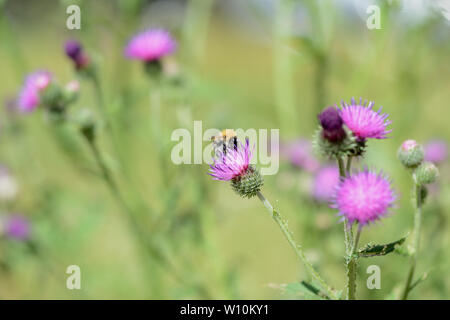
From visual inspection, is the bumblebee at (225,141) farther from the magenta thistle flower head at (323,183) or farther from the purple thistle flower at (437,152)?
the purple thistle flower at (437,152)

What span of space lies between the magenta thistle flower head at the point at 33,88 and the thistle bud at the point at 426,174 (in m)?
1.18

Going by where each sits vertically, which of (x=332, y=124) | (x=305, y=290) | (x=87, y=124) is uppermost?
(x=87, y=124)

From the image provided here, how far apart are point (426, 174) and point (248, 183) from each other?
0.37m

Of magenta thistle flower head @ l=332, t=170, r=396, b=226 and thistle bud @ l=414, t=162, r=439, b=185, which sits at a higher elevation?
thistle bud @ l=414, t=162, r=439, b=185

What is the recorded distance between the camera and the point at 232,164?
0.87 meters

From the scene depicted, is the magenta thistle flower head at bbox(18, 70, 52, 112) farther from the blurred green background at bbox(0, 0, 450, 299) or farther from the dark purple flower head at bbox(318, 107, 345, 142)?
the dark purple flower head at bbox(318, 107, 345, 142)

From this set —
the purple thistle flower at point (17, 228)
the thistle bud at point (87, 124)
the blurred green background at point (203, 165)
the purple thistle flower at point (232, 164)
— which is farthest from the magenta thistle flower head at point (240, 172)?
the purple thistle flower at point (17, 228)

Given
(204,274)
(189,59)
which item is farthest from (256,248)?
(189,59)

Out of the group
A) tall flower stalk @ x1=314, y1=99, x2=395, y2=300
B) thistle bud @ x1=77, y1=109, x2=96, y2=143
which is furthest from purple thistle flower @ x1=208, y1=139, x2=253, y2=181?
thistle bud @ x1=77, y1=109, x2=96, y2=143

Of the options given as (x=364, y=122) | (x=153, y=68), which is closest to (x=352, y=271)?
(x=364, y=122)

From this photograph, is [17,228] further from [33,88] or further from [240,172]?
[240,172]

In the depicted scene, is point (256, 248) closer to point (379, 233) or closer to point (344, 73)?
point (379, 233)

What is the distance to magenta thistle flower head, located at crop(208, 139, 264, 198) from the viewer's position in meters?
0.85

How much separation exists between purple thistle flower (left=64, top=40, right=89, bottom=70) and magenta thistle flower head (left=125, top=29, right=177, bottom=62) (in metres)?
0.17
